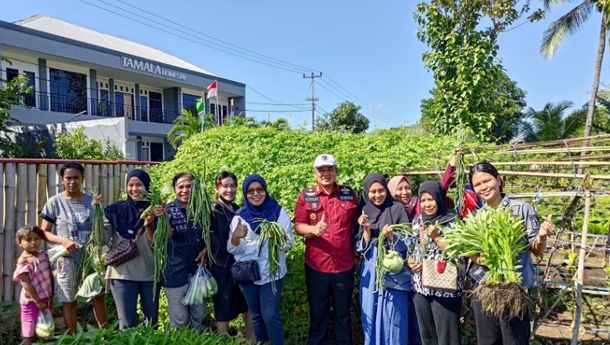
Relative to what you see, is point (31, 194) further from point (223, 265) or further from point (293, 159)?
point (293, 159)

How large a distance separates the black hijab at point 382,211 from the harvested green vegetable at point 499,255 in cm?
68

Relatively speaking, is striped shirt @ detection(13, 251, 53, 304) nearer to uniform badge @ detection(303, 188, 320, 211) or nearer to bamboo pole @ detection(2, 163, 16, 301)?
bamboo pole @ detection(2, 163, 16, 301)

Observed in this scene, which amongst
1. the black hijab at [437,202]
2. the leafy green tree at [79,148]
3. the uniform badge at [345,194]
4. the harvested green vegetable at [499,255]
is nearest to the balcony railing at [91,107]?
the leafy green tree at [79,148]

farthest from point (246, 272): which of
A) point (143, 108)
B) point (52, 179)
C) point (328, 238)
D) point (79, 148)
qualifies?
point (143, 108)

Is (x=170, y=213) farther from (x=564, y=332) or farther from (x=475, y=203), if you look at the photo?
(x=564, y=332)

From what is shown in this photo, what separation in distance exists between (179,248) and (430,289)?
1.92 metres

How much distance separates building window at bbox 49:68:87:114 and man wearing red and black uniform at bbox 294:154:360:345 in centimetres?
1835

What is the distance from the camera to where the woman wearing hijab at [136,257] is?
11.9ft

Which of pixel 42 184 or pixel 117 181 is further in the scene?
pixel 117 181

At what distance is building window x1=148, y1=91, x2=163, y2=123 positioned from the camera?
24047mm

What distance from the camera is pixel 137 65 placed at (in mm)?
21547

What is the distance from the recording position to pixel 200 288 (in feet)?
11.6

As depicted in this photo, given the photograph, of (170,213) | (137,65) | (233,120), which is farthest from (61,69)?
(170,213)

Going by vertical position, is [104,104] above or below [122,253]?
above
